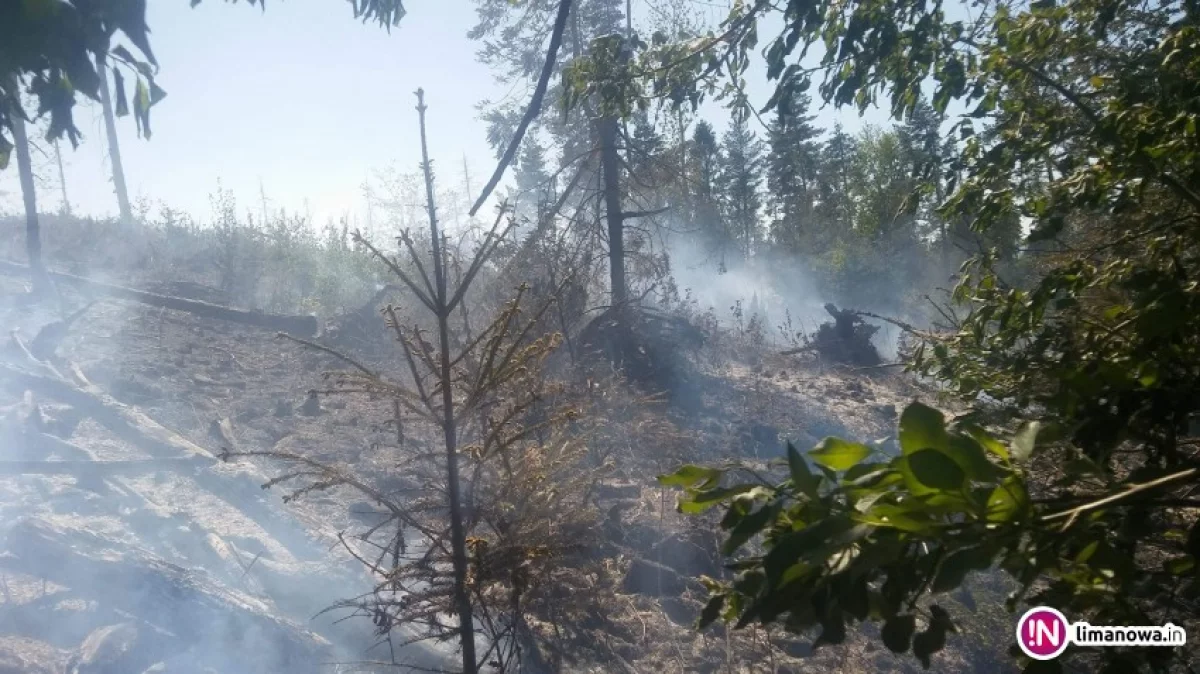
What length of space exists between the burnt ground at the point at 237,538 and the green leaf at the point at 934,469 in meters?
3.52

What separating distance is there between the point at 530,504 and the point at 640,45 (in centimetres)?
264

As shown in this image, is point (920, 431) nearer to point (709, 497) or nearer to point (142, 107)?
point (709, 497)

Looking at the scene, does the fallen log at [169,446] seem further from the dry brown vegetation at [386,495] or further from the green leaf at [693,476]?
the green leaf at [693,476]

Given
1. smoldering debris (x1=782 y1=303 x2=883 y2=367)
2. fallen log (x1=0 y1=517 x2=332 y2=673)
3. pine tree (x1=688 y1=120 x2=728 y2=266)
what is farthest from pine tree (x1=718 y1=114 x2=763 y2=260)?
fallen log (x1=0 y1=517 x2=332 y2=673)

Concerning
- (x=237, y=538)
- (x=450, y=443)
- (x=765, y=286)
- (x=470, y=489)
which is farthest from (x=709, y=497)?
(x=765, y=286)

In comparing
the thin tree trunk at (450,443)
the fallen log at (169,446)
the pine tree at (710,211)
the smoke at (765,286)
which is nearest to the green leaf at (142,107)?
the thin tree trunk at (450,443)

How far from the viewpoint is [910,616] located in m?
1.22

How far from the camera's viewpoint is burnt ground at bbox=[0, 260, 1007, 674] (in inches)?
208

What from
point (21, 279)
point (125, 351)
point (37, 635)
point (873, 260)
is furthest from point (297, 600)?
A: point (873, 260)

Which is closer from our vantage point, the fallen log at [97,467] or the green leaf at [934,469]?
the green leaf at [934,469]

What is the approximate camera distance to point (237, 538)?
685 centimetres

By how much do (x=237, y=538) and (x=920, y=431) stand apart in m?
6.90

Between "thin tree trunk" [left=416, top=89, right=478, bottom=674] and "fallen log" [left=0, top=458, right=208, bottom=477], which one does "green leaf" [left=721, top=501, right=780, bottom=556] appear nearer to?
"thin tree trunk" [left=416, top=89, right=478, bottom=674]

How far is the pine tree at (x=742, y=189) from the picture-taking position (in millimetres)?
37656
